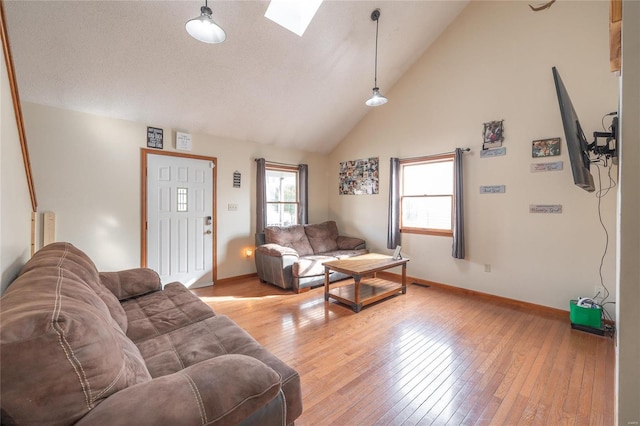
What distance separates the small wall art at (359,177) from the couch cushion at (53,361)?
4488 millimetres

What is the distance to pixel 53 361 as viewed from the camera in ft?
2.31

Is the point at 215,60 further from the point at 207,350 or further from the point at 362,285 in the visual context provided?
the point at 362,285

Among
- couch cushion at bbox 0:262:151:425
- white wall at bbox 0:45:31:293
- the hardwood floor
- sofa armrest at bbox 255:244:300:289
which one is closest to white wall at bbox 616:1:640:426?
the hardwood floor

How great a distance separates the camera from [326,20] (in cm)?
317

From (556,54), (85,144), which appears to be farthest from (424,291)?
(85,144)

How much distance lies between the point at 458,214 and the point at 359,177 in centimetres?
198

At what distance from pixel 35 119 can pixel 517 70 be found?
5.59 meters

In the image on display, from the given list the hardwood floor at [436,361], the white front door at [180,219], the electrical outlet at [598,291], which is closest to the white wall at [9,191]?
the hardwood floor at [436,361]

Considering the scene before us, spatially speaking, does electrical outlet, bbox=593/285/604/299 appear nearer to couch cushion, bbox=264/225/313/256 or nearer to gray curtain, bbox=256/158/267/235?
couch cushion, bbox=264/225/313/256

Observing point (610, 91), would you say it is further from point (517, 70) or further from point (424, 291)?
point (424, 291)

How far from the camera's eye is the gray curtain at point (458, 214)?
12.3 feet

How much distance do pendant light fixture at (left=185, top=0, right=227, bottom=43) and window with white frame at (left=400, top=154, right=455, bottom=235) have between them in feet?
10.7

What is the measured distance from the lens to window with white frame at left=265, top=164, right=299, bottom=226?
5016 millimetres

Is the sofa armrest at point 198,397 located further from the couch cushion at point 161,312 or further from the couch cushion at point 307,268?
the couch cushion at point 307,268
